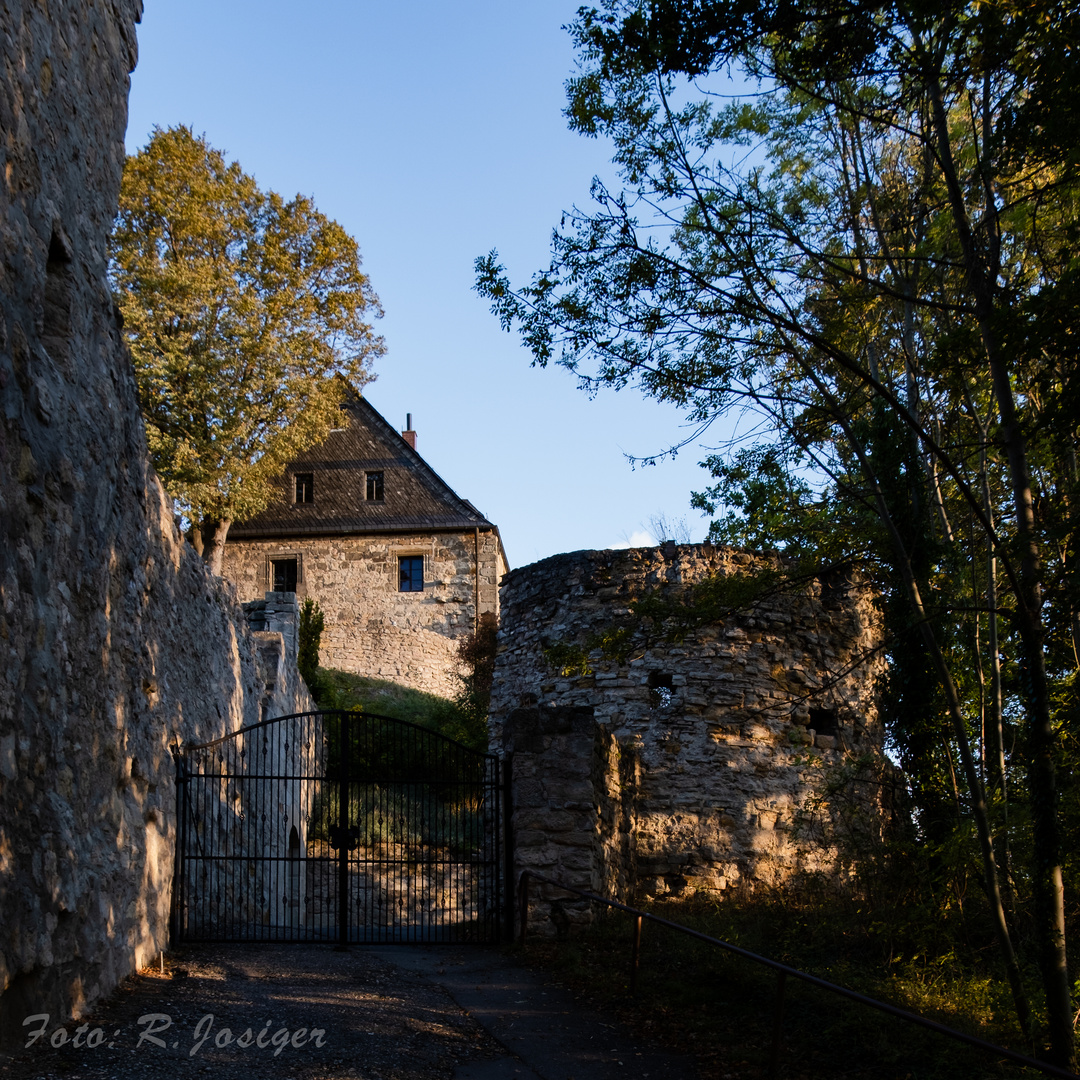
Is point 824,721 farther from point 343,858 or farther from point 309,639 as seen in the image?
point 309,639

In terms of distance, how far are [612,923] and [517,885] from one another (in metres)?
0.86

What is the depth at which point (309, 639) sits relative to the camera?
23156 millimetres

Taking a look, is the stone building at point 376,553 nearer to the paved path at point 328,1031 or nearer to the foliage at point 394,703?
the foliage at point 394,703

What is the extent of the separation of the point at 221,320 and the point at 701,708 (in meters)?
16.8

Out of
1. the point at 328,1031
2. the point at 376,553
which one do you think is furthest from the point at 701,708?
the point at 376,553

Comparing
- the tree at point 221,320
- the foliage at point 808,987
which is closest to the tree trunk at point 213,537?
the tree at point 221,320

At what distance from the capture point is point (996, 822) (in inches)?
291

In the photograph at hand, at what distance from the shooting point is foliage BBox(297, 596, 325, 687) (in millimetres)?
21044

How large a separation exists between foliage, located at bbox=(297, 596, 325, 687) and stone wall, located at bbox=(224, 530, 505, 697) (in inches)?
33.9

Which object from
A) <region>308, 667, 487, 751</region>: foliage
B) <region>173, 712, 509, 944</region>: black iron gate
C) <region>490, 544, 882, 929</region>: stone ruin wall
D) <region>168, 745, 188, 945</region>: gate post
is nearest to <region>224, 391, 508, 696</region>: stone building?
<region>308, 667, 487, 751</region>: foliage

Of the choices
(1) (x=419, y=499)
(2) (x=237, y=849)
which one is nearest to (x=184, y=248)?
(1) (x=419, y=499)

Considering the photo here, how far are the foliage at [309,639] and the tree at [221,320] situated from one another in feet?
9.01

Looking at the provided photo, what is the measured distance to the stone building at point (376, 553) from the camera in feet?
85.6

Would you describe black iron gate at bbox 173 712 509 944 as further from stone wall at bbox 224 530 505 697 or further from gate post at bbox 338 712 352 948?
stone wall at bbox 224 530 505 697
